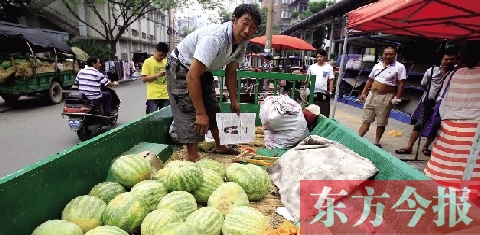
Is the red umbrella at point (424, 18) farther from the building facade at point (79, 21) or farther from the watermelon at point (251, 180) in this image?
the building facade at point (79, 21)

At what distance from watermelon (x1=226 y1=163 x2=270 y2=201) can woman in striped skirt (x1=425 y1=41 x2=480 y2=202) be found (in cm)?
222

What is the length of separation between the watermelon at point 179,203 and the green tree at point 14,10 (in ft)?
68.2

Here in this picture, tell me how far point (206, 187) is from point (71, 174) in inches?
38.0

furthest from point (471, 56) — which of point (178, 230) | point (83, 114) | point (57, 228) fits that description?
point (83, 114)

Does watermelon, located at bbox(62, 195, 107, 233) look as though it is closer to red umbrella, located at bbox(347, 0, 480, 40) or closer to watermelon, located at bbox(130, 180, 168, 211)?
watermelon, located at bbox(130, 180, 168, 211)

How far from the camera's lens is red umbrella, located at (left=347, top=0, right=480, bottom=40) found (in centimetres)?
312

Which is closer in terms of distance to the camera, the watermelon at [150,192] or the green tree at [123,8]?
the watermelon at [150,192]

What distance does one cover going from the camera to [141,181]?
2.39 meters

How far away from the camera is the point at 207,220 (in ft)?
6.32

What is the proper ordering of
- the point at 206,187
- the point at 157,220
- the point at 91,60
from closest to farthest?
the point at 157,220, the point at 206,187, the point at 91,60

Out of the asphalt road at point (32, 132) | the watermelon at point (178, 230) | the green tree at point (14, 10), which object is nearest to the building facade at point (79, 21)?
the green tree at point (14, 10)

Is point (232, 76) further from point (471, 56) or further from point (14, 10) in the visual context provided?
point (14, 10)

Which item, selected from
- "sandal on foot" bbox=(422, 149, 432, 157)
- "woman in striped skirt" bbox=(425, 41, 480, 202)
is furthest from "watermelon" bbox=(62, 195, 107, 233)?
"sandal on foot" bbox=(422, 149, 432, 157)

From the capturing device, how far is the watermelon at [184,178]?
2.30 metres
